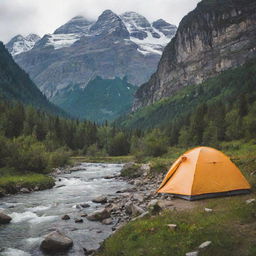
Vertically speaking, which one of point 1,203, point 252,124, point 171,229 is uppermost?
point 252,124

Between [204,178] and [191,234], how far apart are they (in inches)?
295

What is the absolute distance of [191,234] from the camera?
11195mm

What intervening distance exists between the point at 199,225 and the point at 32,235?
953cm

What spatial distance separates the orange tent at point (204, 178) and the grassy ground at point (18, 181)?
16.7m

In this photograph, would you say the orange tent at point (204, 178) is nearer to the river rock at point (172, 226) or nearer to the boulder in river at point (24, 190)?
the river rock at point (172, 226)

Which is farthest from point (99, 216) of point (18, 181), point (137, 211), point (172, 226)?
point (18, 181)

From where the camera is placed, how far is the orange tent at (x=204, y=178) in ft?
58.8

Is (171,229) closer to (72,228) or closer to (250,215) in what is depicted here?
(250,215)

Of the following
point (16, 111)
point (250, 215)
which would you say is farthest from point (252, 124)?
point (16, 111)

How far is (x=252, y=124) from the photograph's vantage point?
68188 millimetres

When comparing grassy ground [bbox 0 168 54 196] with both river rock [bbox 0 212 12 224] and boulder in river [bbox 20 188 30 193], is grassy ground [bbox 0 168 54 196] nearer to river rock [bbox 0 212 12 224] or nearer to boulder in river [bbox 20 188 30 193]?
boulder in river [bbox 20 188 30 193]

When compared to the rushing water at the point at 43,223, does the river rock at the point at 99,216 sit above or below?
above

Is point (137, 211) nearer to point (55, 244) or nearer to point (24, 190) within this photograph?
point (55, 244)

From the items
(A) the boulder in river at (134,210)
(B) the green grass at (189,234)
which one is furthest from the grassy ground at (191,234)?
(A) the boulder in river at (134,210)
